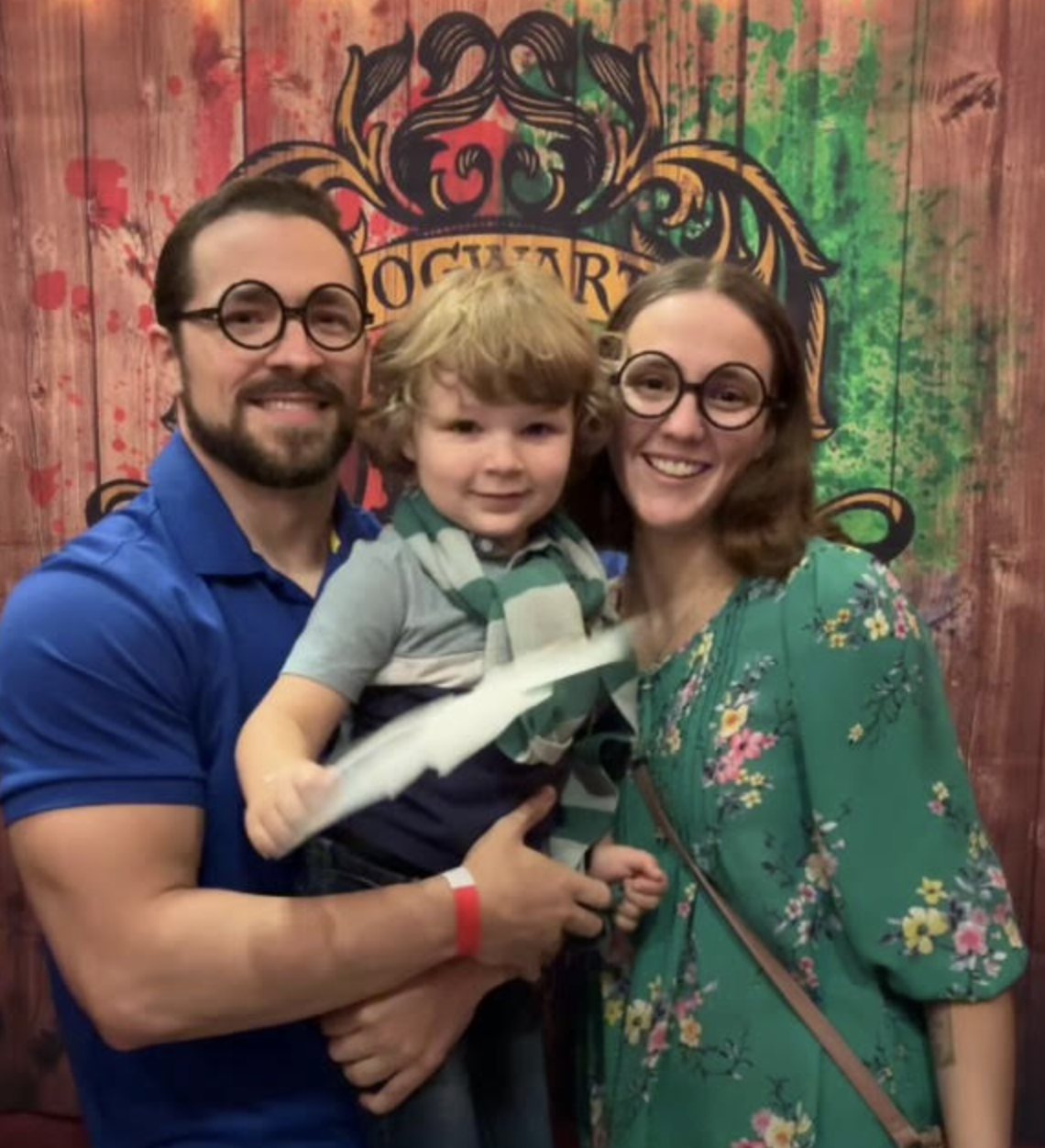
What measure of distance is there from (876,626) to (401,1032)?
61cm

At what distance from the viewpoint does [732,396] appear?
1271 millimetres

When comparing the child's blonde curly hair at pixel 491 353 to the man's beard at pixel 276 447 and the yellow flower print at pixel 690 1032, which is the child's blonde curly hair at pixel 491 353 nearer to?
the man's beard at pixel 276 447

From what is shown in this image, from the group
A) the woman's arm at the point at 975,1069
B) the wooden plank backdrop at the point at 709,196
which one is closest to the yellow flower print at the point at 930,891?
the woman's arm at the point at 975,1069

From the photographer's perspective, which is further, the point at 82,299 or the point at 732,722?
the point at 82,299

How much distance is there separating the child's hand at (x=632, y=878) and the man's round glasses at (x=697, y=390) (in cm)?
47

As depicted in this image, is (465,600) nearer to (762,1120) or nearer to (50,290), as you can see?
(762,1120)

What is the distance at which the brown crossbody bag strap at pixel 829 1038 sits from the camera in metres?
1.18

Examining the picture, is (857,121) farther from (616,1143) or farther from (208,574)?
(616,1143)

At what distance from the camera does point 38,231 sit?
184 cm

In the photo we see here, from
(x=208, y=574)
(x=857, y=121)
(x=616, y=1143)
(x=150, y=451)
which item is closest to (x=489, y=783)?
(x=208, y=574)

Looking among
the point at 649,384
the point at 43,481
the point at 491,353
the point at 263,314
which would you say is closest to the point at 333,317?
the point at 263,314

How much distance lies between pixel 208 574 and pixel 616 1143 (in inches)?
30.4

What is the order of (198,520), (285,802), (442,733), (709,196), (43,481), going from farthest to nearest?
(43,481) → (709,196) → (198,520) → (442,733) → (285,802)

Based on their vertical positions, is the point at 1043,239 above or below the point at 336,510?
above
